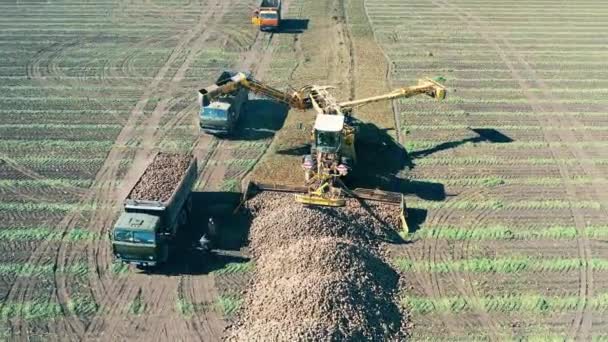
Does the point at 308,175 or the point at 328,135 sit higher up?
the point at 328,135

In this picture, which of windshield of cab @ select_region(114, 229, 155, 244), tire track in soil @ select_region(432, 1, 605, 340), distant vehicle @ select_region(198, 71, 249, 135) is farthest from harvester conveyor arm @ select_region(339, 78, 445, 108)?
windshield of cab @ select_region(114, 229, 155, 244)

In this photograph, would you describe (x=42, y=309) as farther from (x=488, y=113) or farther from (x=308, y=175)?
(x=488, y=113)

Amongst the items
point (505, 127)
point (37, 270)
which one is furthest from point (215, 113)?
point (505, 127)

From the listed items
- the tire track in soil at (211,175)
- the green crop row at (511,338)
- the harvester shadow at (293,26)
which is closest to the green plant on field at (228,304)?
the tire track in soil at (211,175)

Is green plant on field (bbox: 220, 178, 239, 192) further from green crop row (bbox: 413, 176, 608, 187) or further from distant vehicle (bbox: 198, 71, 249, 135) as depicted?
green crop row (bbox: 413, 176, 608, 187)

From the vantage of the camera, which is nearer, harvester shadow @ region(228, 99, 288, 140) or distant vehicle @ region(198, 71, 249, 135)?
distant vehicle @ region(198, 71, 249, 135)

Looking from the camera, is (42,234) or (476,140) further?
(476,140)

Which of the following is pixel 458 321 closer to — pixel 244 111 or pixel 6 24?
pixel 244 111
